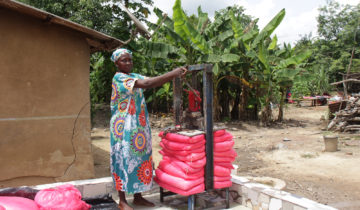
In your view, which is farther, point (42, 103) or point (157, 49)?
point (157, 49)

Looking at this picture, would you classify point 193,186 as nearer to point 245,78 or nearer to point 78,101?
point 78,101

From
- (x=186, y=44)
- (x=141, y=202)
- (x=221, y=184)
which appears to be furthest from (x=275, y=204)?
(x=186, y=44)

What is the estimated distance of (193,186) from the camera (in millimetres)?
2641

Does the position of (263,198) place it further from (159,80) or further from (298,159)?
(298,159)

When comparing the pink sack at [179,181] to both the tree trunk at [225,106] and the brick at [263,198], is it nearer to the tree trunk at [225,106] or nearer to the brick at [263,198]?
the brick at [263,198]

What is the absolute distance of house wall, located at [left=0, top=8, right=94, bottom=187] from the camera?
368 cm

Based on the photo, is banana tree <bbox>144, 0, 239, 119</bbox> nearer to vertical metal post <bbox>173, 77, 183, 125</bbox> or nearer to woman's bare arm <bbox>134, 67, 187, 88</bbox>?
vertical metal post <bbox>173, 77, 183, 125</bbox>

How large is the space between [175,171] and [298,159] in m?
5.04

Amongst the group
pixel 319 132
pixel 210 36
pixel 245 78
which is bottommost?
pixel 319 132

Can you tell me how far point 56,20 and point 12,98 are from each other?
1149 mm

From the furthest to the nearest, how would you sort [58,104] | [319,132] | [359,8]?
[359,8]
[319,132]
[58,104]

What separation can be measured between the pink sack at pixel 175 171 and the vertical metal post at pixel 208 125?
0.28 ft

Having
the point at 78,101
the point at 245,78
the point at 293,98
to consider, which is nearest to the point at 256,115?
the point at 245,78

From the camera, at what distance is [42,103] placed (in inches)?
155
